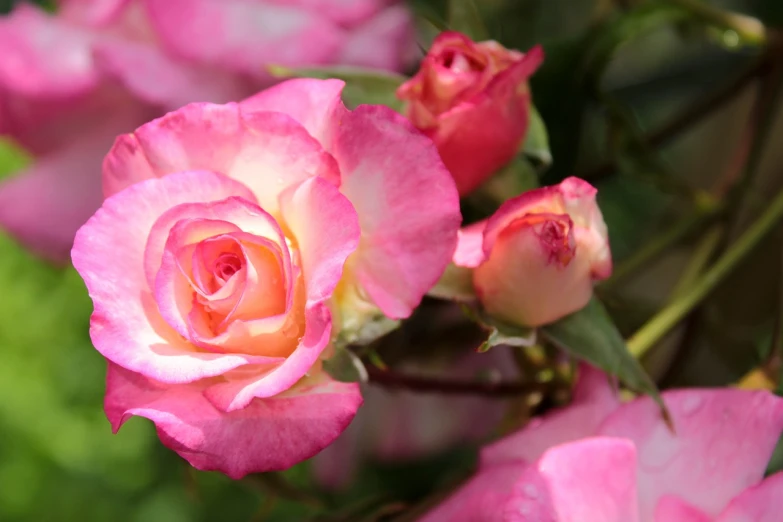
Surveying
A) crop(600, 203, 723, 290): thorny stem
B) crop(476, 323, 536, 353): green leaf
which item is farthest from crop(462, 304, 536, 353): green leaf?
crop(600, 203, 723, 290): thorny stem

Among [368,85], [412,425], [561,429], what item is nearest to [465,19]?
[368,85]

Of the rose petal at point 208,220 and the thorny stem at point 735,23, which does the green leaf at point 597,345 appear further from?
the thorny stem at point 735,23

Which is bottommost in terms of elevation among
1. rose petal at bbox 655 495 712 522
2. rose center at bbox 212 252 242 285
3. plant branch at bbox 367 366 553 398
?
plant branch at bbox 367 366 553 398

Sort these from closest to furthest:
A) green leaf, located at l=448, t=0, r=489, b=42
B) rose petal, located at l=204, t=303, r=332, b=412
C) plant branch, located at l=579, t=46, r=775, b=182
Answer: rose petal, located at l=204, t=303, r=332, b=412 < green leaf, located at l=448, t=0, r=489, b=42 < plant branch, located at l=579, t=46, r=775, b=182

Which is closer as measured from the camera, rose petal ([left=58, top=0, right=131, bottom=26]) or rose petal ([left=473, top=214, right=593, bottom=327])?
rose petal ([left=473, top=214, right=593, bottom=327])

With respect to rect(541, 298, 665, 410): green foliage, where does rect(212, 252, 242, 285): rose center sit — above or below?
above

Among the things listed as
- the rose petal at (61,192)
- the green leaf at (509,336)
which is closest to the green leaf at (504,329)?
the green leaf at (509,336)

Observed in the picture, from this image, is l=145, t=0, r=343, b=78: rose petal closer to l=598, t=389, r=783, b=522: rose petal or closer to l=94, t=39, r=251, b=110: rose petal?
l=94, t=39, r=251, b=110: rose petal

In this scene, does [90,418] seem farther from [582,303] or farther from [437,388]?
[582,303]
